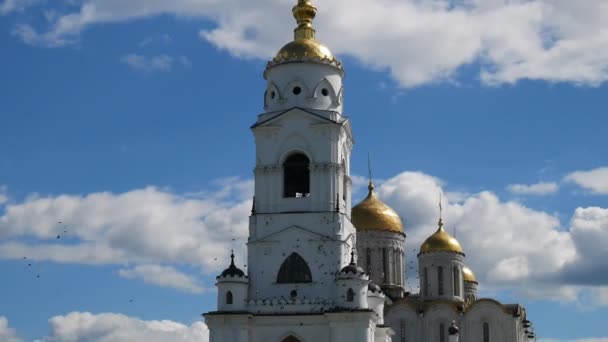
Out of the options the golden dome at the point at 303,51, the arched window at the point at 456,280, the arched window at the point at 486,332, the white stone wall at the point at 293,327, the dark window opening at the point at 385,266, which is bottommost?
the white stone wall at the point at 293,327

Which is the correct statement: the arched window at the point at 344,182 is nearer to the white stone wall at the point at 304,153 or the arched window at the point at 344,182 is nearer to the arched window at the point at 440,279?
the white stone wall at the point at 304,153

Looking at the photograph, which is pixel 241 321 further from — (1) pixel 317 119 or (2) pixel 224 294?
(1) pixel 317 119

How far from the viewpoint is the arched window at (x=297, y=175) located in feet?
172

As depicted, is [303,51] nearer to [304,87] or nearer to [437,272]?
[304,87]

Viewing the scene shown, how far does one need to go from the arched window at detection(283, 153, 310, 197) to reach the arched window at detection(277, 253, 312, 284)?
2.98m

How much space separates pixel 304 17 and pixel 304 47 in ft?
7.82

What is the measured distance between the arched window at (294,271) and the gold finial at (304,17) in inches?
412

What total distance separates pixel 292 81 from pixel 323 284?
29.7 ft

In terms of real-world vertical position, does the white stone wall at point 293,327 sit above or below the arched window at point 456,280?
below

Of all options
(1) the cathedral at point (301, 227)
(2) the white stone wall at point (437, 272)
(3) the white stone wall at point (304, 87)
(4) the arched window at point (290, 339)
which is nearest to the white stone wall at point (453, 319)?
(2) the white stone wall at point (437, 272)

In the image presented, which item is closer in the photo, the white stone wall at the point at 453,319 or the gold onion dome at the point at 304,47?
the gold onion dome at the point at 304,47

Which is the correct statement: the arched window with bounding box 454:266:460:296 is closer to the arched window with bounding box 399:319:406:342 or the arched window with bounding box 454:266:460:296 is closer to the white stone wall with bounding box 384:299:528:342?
the white stone wall with bounding box 384:299:528:342

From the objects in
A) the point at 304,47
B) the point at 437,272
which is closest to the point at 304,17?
the point at 304,47

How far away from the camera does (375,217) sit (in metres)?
66.6
